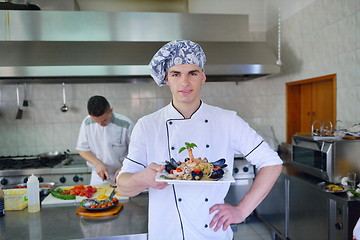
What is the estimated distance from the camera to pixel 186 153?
1377 mm

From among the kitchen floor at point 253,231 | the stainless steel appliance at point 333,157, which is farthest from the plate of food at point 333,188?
the kitchen floor at point 253,231

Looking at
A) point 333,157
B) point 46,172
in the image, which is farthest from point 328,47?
point 46,172

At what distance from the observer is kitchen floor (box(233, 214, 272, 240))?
11.5 ft

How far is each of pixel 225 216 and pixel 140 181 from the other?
0.36 meters

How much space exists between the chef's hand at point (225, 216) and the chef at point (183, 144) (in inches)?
1.0

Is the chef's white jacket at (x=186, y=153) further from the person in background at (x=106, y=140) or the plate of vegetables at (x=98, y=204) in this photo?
the person in background at (x=106, y=140)

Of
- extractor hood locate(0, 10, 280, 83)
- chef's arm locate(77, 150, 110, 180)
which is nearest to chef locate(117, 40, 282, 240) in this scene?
chef's arm locate(77, 150, 110, 180)

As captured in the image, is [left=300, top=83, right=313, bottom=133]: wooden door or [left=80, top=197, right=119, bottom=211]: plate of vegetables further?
[left=300, top=83, right=313, bottom=133]: wooden door

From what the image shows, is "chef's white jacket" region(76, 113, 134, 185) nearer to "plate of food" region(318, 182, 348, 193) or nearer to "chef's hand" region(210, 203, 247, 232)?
"plate of food" region(318, 182, 348, 193)

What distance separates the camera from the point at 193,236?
1.34 metres

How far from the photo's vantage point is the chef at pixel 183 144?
4.18 ft

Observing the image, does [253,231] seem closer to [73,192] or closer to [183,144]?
[73,192]

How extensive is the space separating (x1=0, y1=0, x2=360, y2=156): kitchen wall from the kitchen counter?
99.5 inches

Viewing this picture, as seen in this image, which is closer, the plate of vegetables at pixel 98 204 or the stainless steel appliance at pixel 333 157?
the plate of vegetables at pixel 98 204
